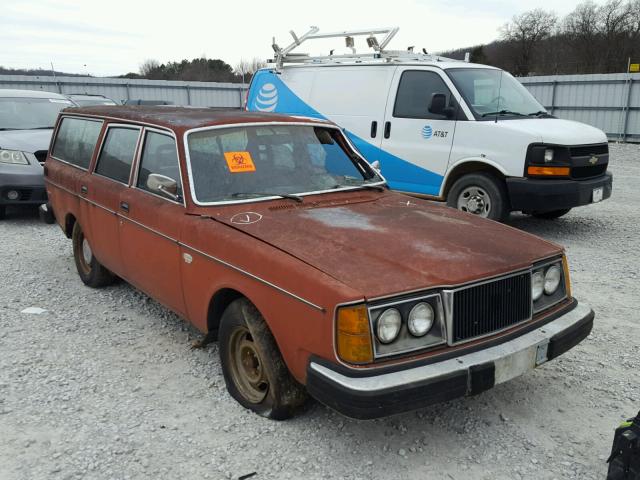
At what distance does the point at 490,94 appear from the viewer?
750 cm

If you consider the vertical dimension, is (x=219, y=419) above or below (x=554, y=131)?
below

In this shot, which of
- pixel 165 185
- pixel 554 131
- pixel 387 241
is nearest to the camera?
pixel 387 241

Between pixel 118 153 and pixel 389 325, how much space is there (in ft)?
10.1

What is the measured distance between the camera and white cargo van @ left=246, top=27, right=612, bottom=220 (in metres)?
6.84

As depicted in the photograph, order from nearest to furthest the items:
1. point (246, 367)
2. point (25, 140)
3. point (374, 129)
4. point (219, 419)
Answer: point (219, 419) → point (246, 367) → point (374, 129) → point (25, 140)

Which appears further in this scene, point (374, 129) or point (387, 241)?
point (374, 129)

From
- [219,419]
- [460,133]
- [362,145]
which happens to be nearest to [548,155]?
[460,133]

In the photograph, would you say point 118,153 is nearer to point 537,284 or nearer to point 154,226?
point 154,226

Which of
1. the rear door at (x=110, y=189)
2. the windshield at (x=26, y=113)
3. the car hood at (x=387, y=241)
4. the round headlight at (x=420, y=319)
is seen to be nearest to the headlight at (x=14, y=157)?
the windshield at (x=26, y=113)

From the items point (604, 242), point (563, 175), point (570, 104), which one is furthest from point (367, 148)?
point (570, 104)

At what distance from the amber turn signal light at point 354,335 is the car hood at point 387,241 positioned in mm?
107

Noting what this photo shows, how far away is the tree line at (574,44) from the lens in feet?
122

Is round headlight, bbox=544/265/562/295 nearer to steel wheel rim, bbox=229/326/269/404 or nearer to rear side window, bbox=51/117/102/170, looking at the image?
steel wheel rim, bbox=229/326/269/404

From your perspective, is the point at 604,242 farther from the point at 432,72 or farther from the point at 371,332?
the point at 371,332
